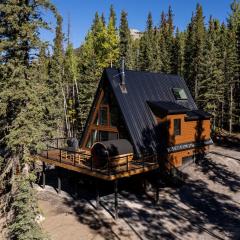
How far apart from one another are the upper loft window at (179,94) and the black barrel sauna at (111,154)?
30.3 feet

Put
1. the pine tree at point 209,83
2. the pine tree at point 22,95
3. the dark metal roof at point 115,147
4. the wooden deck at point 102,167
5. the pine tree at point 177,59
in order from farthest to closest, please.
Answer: the pine tree at point 177,59, the pine tree at point 209,83, the dark metal roof at point 115,147, the wooden deck at point 102,167, the pine tree at point 22,95

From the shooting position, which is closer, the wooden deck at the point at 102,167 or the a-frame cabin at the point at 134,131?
the wooden deck at the point at 102,167

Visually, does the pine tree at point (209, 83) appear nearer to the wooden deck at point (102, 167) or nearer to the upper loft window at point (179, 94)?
the upper loft window at point (179, 94)

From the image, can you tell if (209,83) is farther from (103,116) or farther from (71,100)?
(71,100)

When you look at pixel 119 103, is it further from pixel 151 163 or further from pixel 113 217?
pixel 113 217

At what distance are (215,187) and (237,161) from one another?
263 inches

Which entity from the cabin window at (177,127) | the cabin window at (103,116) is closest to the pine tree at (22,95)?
the cabin window at (103,116)

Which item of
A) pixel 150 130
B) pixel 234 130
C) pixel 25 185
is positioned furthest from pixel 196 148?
pixel 234 130

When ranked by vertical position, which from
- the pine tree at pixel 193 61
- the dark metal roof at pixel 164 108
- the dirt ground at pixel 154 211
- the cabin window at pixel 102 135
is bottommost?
the dirt ground at pixel 154 211

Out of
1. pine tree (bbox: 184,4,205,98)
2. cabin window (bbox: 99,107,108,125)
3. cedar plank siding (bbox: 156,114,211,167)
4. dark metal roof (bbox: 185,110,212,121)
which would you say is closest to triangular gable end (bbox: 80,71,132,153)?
cabin window (bbox: 99,107,108,125)

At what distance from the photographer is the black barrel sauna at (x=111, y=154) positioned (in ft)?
64.5

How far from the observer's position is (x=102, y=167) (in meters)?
19.7

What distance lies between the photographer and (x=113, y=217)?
18609mm

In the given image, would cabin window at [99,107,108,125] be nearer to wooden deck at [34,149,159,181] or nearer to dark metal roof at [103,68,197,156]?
dark metal roof at [103,68,197,156]
